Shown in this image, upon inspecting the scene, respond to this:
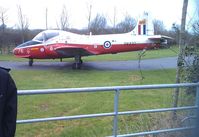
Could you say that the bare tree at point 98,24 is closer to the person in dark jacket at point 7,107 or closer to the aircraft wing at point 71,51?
the aircraft wing at point 71,51

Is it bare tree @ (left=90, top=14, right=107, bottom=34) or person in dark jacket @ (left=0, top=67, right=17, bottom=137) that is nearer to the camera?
person in dark jacket @ (left=0, top=67, right=17, bottom=137)

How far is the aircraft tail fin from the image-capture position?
96.5ft

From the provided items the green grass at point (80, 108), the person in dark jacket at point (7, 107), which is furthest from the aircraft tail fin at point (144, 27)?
the person in dark jacket at point (7, 107)

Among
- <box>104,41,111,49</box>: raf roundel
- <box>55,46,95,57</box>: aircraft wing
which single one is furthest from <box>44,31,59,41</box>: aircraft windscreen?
<box>104,41,111,49</box>: raf roundel

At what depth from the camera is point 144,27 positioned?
29875 mm

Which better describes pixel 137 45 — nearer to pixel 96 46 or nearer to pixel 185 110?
pixel 96 46

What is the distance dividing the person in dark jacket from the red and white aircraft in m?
22.2

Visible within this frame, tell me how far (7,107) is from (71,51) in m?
22.9

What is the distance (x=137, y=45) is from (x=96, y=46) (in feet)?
10.4

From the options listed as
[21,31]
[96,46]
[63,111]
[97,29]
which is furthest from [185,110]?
[97,29]

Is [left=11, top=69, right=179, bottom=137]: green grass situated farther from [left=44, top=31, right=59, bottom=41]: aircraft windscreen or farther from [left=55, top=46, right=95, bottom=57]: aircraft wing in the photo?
[left=44, top=31, right=59, bottom=41]: aircraft windscreen

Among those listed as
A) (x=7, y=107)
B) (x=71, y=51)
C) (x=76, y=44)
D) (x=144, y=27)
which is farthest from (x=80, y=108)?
(x=144, y=27)

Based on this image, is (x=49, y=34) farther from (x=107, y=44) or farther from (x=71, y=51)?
(x=107, y=44)

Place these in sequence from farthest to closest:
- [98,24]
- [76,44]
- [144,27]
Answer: [98,24] → [144,27] → [76,44]
